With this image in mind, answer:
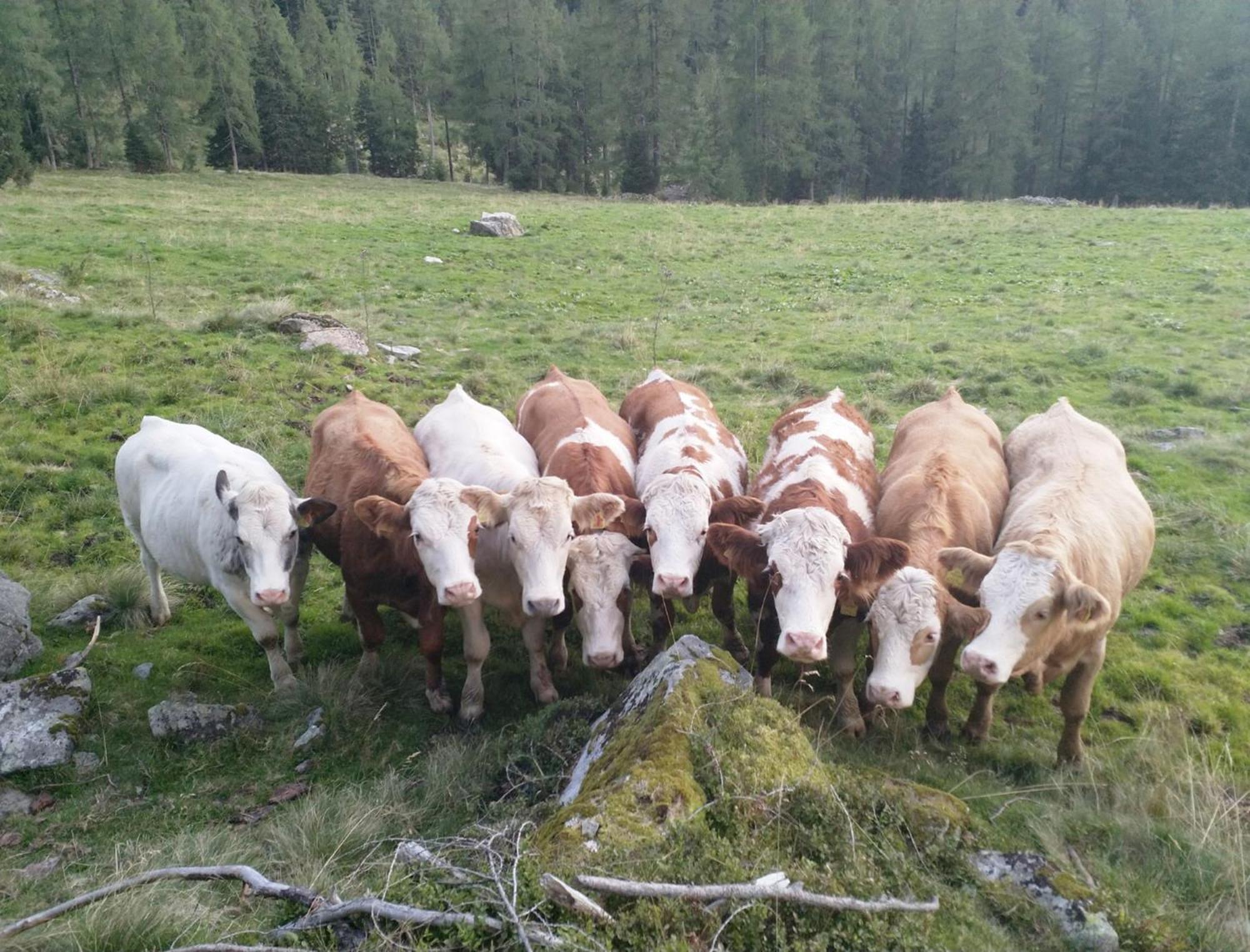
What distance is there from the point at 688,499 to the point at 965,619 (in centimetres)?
203

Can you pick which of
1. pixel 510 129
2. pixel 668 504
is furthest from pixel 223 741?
pixel 510 129

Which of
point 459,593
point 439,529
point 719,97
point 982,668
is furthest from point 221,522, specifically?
point 719,97

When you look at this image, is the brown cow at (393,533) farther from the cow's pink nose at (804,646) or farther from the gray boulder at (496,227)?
the gray boulder at (496,227)

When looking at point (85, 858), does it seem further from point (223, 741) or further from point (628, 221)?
point (628, 221)

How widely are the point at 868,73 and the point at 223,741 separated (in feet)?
222

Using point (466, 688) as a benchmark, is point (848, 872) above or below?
above

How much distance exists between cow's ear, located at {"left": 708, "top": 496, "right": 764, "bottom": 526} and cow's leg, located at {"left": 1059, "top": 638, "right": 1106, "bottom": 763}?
2.31 meters

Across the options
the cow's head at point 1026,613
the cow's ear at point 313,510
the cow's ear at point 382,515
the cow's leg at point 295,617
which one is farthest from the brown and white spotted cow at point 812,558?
the cow's leg at point 295,617

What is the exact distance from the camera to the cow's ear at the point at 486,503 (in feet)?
17.3

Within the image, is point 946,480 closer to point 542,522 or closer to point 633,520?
point 633,520

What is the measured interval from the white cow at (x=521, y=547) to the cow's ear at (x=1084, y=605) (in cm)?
289

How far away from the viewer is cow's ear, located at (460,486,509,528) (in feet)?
17.3

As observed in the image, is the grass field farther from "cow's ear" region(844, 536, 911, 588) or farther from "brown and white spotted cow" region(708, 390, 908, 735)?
"cow's ear" region(844, 536, 911, 588)

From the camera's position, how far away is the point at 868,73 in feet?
196
